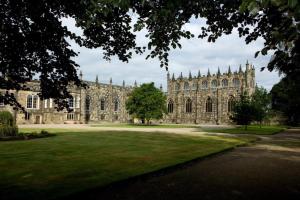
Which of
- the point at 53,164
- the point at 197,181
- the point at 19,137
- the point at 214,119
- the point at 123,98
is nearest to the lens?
the point at 197,181

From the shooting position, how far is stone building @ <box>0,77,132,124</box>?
65812mm

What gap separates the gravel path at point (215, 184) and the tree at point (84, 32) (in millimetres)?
3141

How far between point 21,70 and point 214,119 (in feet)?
254

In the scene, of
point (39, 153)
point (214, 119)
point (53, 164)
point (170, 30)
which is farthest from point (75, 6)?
point (214, 119)

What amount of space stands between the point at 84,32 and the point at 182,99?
3261 inches

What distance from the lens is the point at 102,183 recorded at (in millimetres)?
8867

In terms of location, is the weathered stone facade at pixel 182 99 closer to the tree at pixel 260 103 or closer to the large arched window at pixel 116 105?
the large arched window at pixel 116 105

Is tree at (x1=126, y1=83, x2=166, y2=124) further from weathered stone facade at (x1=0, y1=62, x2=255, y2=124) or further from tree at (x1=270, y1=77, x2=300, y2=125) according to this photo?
tree at (x1=270, y1=77, x2=300, y2=125)

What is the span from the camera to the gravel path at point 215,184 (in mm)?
8062

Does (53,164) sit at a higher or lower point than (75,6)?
lower

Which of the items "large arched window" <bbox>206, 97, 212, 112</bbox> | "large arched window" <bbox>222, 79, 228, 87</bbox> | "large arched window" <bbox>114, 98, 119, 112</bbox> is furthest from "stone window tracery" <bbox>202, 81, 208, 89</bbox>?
"large arched window" <bbox>114, 98, 119, 112</bbox>

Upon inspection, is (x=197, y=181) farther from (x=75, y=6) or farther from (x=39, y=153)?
(x=39, y=153)

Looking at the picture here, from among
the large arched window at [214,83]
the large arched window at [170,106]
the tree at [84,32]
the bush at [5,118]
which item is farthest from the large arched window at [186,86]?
the tree at [84,32]

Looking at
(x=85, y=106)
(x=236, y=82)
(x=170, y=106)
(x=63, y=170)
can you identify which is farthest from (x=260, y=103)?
(x=85, y=106)
